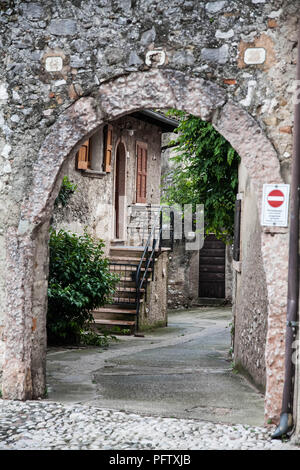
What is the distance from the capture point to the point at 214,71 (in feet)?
17.7

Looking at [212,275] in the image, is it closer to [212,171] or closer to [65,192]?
[65,192]

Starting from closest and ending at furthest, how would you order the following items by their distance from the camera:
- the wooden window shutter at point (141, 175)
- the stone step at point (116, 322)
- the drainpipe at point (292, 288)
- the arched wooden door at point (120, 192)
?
the drainpipe at point (292, 288) < the stone step at point (116, 322) < the arched wooden door at point (120, 192) < the wooden window shutter at point (141, 175)

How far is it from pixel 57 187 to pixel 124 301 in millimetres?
6897

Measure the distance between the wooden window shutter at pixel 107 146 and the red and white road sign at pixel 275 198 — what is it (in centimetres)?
840

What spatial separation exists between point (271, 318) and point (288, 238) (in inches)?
24.8

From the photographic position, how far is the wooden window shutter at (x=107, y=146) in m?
13.2

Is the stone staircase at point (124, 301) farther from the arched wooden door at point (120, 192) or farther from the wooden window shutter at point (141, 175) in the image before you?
the wooden window shutter at point (141, 175)

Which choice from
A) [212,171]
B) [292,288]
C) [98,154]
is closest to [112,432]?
[292,288]

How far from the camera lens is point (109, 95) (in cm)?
567

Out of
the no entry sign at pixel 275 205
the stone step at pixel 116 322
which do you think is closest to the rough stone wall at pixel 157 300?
the stone step at pixel 116 322

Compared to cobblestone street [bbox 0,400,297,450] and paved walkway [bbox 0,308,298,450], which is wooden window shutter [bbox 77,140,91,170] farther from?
cobblestone street [bbox 0,400,297,450]

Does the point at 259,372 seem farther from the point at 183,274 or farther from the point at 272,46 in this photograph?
the point at 183,274

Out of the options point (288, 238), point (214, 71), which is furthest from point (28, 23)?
point (288, 238)

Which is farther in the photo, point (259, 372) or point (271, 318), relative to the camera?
point (259, 372)
